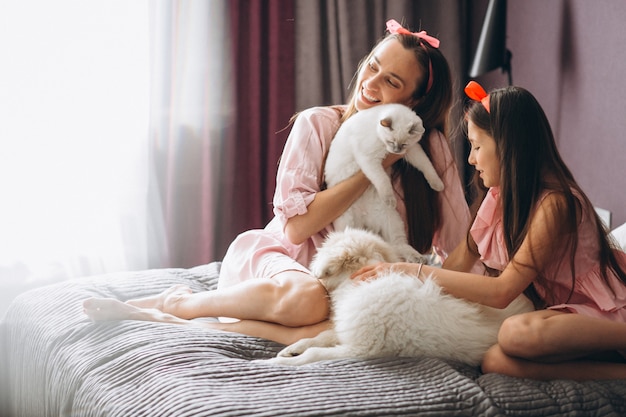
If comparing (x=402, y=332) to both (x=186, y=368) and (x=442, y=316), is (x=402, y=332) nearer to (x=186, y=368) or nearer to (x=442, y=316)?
(x=442, y=316)

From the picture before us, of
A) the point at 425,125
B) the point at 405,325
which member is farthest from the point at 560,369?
the point at 425,125

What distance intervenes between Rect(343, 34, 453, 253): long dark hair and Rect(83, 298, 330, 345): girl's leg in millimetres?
483

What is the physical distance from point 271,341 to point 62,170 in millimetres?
1643

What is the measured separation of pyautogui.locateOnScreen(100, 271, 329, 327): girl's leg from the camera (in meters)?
1.81

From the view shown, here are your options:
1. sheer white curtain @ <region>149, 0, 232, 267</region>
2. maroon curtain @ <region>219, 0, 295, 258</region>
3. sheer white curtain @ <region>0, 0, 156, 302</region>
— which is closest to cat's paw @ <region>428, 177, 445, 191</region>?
maroon curtain @ <region>219, 0, 295, 258</region>

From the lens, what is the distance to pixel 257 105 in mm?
3352

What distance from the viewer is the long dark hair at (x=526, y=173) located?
171 centimetres

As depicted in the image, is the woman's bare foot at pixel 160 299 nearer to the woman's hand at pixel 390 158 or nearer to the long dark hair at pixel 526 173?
the woman's hand at pixel 390 158

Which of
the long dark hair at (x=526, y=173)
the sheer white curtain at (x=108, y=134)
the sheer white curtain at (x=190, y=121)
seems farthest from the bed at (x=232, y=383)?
the sheer white curtain at (x=190, y=121)

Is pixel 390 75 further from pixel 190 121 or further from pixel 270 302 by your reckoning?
pixel 190 121

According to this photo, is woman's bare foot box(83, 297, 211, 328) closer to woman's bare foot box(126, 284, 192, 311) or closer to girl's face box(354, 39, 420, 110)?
woman's bare foot box(126, 284, 192, 311)

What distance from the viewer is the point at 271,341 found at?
5.93ft

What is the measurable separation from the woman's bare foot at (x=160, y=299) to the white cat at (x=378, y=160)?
51 cm

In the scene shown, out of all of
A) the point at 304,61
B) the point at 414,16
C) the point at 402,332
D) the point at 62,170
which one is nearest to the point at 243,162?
the point at 304,61
